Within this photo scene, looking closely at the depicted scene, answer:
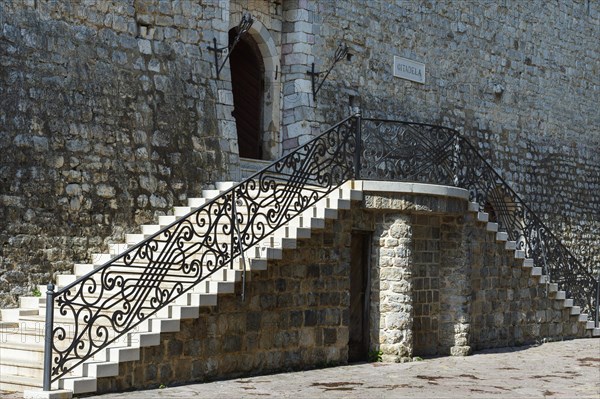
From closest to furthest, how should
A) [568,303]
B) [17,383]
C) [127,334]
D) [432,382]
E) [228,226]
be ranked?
[17,383] < [127,334] < [432,382] < [228,226] < [568,303]

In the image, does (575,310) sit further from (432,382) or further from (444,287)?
(432,382)

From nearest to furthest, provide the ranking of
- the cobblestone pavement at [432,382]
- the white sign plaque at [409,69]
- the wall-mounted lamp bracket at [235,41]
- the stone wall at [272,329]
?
1. the cobblestone pavement at [432,382]
2. the stone wall at [272,329]
3. the wall-mounted lamp bracket at [235,41]
4. the white sign plaque at [409,69]

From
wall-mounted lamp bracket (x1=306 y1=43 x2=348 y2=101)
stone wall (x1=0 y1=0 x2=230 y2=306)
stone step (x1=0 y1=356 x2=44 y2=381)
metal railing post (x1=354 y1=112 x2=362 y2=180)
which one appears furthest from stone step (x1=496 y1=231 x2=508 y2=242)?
stone step (x1=0 y1=356 x2=44 y2=381)

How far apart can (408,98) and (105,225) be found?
7.39 meters

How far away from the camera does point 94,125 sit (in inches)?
507

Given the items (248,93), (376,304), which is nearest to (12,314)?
(376,304)

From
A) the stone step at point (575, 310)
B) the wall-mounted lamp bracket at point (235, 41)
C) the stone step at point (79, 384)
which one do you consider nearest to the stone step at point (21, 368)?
the stone step at point (79, 384)

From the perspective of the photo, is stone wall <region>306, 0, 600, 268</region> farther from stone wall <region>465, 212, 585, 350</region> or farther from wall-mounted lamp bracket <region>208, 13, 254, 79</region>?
stone wall <region>465, 212, 585, 350</region>

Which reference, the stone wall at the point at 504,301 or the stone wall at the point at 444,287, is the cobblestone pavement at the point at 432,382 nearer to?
the stone wall at the point at 444,287

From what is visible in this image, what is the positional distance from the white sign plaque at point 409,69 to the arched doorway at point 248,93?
313cm

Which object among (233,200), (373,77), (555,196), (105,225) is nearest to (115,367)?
(233,200)

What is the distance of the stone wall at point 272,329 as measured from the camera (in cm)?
1052

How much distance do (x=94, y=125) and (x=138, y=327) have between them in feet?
10.6

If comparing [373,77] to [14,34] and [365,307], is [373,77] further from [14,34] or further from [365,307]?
[14,34]
